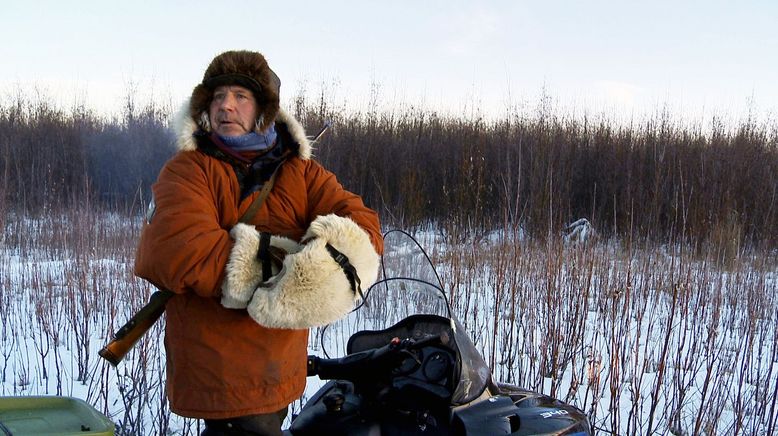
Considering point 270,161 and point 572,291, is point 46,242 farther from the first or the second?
point 270,161

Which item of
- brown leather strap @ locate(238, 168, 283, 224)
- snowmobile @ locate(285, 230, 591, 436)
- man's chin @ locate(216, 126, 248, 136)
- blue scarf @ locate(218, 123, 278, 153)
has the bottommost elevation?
snowmobile @ locate(285, 230, 591, 436)

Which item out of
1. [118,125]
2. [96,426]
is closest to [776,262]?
[96,426]

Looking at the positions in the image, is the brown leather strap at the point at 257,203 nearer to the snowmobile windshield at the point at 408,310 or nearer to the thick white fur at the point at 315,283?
the thick white fur at the point at 315,283

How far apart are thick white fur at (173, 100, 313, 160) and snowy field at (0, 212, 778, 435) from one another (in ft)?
4.62

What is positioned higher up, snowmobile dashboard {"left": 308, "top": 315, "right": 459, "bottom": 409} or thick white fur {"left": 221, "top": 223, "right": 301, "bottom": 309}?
thick white fur {"left": 221, "top": 223, "right": 301, "bottom": 309}

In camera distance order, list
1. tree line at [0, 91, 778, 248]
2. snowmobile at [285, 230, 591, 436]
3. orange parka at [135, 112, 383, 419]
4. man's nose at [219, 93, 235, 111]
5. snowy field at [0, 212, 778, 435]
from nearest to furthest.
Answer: orange parka at [135, 112, 383, 419] → snowmobile at [285, 230, 591, 436] → man's nose at [219, 93, 235, 111] → snowy field at [0, 212, 778, 435] → tree line at [0, 91, 778, 248]

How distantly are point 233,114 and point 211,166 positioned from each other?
0.51ft

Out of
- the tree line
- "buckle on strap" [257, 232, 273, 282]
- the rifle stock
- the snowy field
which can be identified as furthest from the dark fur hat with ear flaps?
the tree line

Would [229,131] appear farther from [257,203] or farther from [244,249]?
[244,249]

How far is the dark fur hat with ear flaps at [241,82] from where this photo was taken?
1735 millimetres

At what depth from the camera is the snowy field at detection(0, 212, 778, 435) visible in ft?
10.0

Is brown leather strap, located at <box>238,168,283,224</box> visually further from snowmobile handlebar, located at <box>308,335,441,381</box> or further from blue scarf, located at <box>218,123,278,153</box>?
snowmobile handlebar, located at <box>308,335,441,381</box>

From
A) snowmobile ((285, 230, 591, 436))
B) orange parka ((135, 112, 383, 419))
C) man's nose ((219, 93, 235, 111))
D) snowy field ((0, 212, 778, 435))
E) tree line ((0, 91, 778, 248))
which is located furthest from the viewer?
tree line ((0, 91, 778, 248))

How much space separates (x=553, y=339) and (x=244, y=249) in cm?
241
